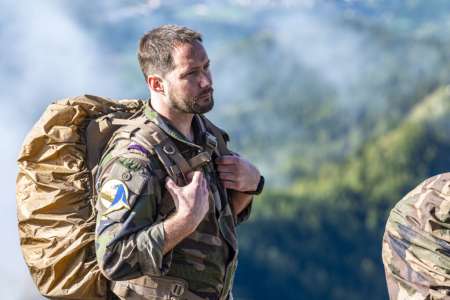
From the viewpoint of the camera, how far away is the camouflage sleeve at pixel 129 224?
358 centimetres

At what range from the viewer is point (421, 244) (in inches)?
168

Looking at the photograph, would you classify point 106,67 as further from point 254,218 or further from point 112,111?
point 112,111

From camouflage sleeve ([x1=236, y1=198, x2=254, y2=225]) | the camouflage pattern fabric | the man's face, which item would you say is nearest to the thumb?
the man's face

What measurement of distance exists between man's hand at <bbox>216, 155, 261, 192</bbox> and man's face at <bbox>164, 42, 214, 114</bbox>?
0.97ft

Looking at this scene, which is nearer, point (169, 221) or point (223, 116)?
point (169, 221)

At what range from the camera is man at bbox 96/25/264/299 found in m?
3.60

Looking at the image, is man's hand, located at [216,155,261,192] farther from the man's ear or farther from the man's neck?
the man's ear

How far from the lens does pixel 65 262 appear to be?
3.83 m

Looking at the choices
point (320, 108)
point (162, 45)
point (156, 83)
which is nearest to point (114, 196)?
point (156, 83)

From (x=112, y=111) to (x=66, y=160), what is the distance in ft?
0.91

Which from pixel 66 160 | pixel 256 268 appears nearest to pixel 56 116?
pixel 66 160

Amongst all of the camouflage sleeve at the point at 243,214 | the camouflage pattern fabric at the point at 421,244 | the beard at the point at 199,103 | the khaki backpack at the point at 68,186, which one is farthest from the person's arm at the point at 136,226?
the camouflage pattern fabric at the point at 421,244

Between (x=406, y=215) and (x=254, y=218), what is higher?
(x=406, y=215)

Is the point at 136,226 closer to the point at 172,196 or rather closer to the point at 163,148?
the point at 172,196
